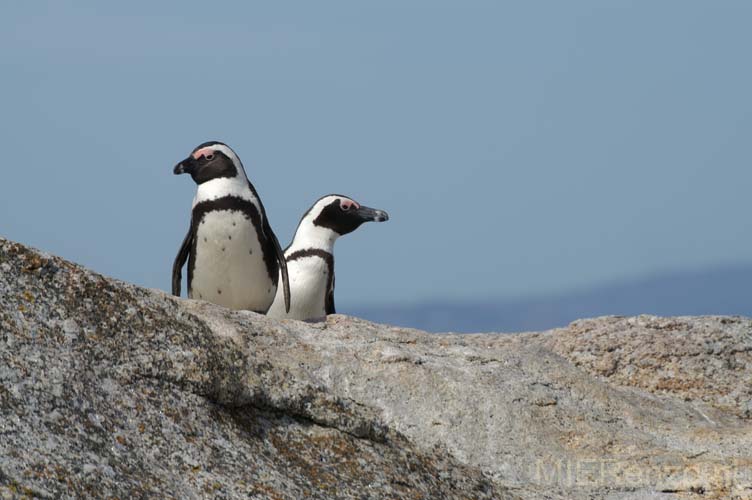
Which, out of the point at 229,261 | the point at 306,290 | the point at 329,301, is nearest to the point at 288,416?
the point at 229,261

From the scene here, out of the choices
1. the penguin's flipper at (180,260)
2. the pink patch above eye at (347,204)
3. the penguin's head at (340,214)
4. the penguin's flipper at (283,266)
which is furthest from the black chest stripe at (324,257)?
the penguin's flipper at (180,260)

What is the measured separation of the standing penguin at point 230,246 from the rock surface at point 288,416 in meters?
3.99

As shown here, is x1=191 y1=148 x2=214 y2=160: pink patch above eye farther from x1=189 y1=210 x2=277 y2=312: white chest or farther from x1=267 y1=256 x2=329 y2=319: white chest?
x1=267 y1=256 x2=329 y2=319: white chest

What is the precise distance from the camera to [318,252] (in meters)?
12.1

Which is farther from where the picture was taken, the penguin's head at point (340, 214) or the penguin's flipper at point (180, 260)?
the penguin's head at point (340, 214)

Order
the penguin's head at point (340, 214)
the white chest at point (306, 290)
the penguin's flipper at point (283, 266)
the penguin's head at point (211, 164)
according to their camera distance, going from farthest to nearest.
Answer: the penguin's head at point (340, 214) → the white chest at point (306, 290) → the penguin's head at point (211, 164) → the penguin's flipper at point (283, 266)

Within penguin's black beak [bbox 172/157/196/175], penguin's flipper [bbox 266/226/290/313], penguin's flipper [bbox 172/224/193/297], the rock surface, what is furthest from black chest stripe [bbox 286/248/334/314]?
the rock surface

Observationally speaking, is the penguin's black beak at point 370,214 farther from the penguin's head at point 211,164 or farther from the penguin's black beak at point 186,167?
the penguin's black beak at point 186,167

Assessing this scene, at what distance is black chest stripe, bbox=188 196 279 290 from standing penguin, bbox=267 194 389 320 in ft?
2.19

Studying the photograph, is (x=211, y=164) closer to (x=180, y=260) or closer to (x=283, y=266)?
(x=180, y=260)

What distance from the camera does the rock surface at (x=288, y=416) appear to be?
3031 millimetres

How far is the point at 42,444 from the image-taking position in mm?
2873

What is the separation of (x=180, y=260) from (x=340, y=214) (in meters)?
2.17

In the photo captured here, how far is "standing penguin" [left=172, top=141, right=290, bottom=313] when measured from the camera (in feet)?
34.7
